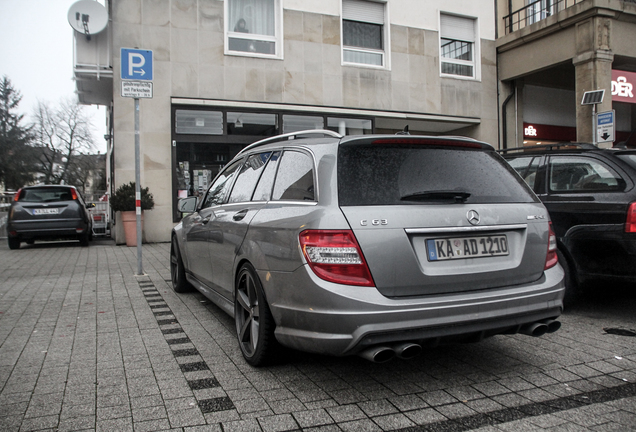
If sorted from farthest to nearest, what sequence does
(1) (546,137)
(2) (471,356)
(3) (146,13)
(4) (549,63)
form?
(1) (546,137) < (4) (549,63) < (3) (146,13) < (2) (471,356)

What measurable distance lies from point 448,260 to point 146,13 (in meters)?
Result: 12.7

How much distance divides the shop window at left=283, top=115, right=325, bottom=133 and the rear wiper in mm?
11734

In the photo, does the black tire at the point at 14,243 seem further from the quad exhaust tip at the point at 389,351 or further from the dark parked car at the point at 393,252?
the quad exhaust tip at the point at 389,351

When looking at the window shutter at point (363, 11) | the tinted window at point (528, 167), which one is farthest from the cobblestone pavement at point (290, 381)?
the window shutter at point (363, 11)

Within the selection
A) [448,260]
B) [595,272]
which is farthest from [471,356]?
[595,272]

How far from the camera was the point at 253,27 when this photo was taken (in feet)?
Result: 47.7

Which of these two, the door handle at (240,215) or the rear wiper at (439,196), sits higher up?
the rear wiper at (439,196)

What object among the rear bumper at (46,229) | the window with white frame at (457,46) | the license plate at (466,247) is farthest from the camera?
the window with white frame at (457,46)

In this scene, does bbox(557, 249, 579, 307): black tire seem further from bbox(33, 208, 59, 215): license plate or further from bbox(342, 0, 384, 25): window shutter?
Answer: bbox(342, 0, 384, 25): window shutter

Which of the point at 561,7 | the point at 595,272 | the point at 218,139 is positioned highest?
the point at 561,7

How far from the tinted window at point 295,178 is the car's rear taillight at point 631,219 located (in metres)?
2.94

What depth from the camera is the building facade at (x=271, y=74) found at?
1357 cm

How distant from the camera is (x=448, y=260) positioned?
3.10m

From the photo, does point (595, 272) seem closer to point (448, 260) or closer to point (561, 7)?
point (448, 260)
